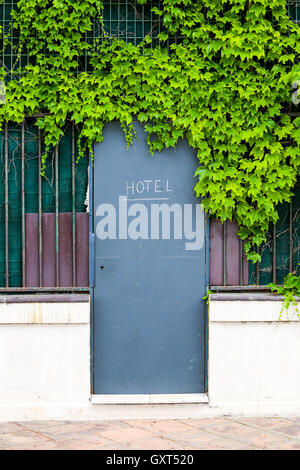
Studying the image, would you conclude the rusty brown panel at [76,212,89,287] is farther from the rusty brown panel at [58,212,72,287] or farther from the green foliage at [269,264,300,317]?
the green foliage at [269,264,300,317]

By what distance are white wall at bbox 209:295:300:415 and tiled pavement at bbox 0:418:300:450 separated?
230 millimetres

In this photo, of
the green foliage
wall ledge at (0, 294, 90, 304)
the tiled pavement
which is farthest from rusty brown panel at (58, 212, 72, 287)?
the green foliage

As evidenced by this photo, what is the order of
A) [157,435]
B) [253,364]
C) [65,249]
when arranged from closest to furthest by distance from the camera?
1. [157,435]
2. [253,364]
3. [65,249]

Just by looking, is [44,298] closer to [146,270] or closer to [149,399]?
[146,270]

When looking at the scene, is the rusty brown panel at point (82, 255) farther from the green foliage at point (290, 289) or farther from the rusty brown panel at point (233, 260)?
the green foliage at point (290, 289)

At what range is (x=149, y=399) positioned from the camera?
7.32 metres

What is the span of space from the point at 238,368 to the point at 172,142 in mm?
2366

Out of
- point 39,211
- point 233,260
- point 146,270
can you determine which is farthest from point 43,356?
point 233,260

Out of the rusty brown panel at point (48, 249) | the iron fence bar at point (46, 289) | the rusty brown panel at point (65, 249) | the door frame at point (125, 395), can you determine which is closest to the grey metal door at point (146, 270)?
the door frame at point (125, 395)

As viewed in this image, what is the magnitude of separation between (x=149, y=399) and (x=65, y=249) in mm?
1728

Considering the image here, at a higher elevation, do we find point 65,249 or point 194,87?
point 194,87

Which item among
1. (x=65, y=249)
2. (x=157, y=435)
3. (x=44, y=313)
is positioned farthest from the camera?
(x=65, y=249)

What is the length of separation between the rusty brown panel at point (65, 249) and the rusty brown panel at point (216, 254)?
144 cm

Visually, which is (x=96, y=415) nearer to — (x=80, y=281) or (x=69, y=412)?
(x=69, y=412)
